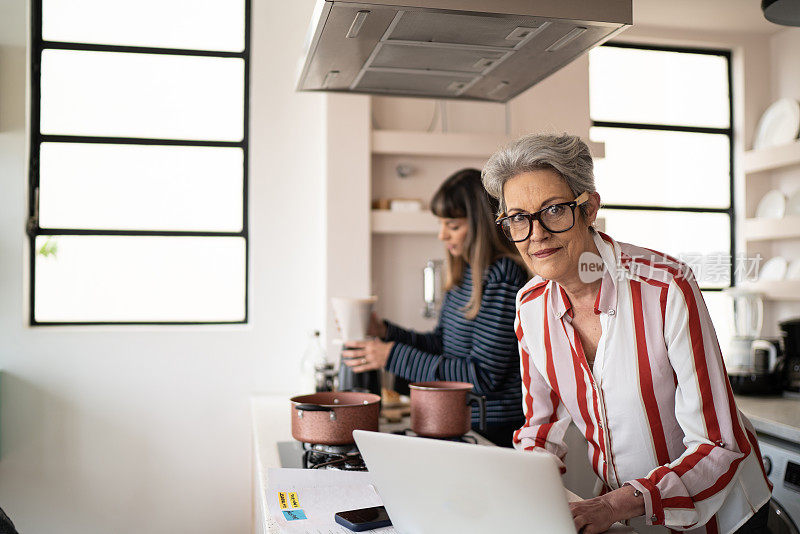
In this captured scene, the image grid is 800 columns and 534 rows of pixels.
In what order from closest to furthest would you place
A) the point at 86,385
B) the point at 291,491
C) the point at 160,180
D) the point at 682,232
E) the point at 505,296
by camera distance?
the point at 291,491 < the point at 505,296 < the point at 86,385 < the point at 160,180 < the point at 682,232

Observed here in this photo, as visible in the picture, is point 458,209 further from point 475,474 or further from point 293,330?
point 475,474

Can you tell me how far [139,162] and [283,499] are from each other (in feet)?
6.83

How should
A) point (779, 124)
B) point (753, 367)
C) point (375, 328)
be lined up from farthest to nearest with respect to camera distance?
point (779, 124) → point (753, 367) → point (375, 328)

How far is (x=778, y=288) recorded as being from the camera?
131 inches

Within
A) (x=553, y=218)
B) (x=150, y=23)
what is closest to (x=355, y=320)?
(x=553, y=218)

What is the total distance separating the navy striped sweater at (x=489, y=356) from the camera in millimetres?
1926

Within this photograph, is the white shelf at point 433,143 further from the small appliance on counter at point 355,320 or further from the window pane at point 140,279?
the small appliance on counter at point 355,320

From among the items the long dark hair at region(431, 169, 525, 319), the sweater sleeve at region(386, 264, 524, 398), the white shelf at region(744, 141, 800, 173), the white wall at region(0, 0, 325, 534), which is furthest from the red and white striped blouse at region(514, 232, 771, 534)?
the white shelf at region(744, 141, 800, 173)

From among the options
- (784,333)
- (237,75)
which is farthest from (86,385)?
(784,333)

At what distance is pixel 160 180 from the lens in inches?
118

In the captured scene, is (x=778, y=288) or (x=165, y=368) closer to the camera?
(x=165, y=368)

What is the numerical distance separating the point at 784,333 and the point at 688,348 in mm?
1716

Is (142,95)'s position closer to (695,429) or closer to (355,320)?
(355,320)

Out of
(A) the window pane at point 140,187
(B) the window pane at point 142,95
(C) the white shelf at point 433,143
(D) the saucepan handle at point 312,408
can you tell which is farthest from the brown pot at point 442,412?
(B) the window pane at point 142,95
